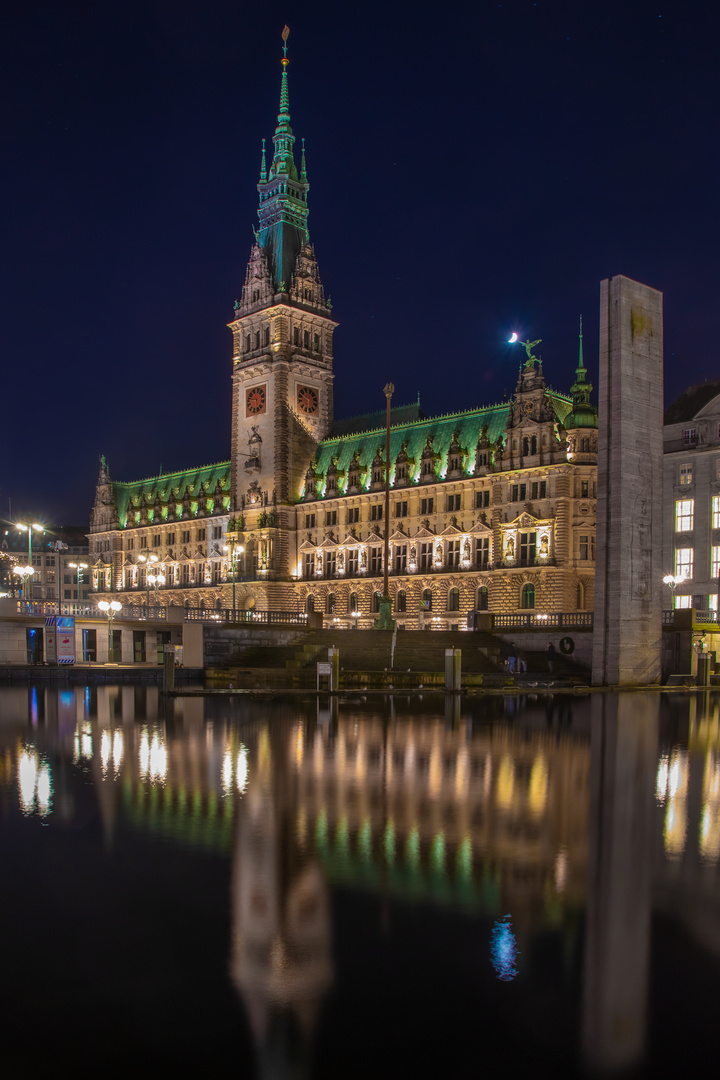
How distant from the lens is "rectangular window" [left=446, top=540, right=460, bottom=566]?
88.4 metres

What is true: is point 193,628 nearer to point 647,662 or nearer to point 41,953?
point 647,662

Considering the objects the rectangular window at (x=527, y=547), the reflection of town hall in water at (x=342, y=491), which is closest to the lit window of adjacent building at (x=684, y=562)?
the reflection of town hall in water at (x=342, y=491)

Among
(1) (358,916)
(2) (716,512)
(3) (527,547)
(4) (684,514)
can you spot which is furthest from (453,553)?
(1) (358,916)

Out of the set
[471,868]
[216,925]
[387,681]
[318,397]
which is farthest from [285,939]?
[318,397]

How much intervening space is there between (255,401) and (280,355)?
22.7 feet

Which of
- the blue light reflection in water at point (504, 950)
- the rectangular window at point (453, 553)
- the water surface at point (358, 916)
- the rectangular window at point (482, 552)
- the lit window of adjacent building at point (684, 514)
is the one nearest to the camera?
the water surface at point (358, 916)

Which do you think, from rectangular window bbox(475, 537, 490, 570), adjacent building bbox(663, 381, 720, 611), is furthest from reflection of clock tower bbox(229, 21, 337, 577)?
adjacent building bbox(663, 381, 720, 611)

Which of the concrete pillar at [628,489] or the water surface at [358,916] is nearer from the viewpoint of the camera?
the water surface at [358,916]

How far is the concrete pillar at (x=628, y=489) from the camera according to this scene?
47250mm

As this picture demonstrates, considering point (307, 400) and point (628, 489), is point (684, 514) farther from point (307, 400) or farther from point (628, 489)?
point (307, 400)

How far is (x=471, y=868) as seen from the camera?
11492 millimetres

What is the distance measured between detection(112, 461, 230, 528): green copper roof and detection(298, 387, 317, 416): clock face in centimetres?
1746

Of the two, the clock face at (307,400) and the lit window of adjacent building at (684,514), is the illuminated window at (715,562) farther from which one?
the clock face at (307,400)

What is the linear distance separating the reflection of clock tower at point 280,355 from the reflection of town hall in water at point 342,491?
7.7 inches
